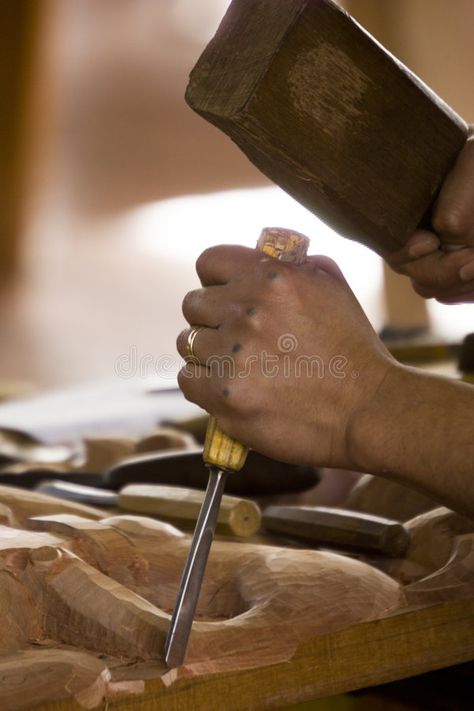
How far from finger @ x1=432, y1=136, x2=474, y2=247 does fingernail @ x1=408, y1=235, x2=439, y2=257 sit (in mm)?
33

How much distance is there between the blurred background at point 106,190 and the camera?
394 centimetres

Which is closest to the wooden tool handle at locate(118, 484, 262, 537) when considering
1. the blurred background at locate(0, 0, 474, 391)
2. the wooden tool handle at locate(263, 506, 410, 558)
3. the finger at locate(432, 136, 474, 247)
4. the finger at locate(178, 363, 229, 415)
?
the wooden tool handle at locate(263, 506, 410, 558)

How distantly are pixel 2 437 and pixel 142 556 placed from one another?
1.45 metres

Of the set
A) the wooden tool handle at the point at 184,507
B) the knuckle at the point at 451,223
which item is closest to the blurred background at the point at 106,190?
the wooden tool handle at the point at 184,507

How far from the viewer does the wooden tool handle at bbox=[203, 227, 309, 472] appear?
981mm

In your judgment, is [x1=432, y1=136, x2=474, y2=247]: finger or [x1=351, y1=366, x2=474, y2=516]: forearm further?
[x1=432, y1=136, x2=474, y2=247]: finger

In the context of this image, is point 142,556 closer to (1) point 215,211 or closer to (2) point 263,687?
(2) point 263,687

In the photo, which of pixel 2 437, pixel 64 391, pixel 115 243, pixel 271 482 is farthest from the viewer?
pixel 115 243

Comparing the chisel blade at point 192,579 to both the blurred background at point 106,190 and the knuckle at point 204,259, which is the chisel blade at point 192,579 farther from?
the blurred background at point 106,190

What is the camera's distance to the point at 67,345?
4.39m

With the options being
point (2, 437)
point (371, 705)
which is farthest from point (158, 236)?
point (371, 705)

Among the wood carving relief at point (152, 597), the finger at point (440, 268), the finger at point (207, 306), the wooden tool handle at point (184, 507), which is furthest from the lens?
the wooden tool handle at point (184, 507)

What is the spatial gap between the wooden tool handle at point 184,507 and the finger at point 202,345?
0.40 meters
